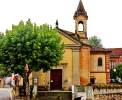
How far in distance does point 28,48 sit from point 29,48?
11 centimetres

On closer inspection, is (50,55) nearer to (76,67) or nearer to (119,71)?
(76,67)

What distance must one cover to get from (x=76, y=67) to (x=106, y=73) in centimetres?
630

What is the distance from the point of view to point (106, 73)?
6138cm

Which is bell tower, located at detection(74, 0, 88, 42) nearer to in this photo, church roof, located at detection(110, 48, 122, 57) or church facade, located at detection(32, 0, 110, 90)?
church facade, located at detection(32, 0, 110, 90)

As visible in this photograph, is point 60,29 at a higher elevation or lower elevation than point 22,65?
higher

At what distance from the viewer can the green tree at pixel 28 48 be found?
45.2 m

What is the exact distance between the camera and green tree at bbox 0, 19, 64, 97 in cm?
4519

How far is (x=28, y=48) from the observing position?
45.1 meters

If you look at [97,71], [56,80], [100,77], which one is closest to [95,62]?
[97,71]

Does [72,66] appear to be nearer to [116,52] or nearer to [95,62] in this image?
[95,62]

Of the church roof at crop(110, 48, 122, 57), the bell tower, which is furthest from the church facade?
the church roof at crop(110, 48, 122, 57)

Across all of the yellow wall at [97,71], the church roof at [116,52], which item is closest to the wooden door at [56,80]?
the yellow wall at [97,71]

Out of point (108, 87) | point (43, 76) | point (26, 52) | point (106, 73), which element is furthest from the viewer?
point (106, 73)

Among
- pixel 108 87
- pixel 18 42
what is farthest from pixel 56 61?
pixel 108 87
